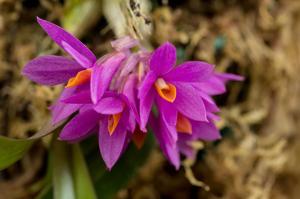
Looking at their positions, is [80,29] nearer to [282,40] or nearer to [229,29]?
[229,29]

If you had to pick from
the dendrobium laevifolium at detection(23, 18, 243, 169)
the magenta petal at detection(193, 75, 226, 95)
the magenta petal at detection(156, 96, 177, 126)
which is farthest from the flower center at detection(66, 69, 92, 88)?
the magenta petal at detection(193, 75, 226, 95)

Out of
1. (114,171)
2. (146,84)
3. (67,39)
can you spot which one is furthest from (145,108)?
(114,171)

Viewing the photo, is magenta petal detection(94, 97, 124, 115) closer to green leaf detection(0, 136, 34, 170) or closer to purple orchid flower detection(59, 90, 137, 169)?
purple orchid flower detection(59, 90, 137, 169)

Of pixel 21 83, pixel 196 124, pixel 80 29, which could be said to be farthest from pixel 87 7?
pixel 196 124

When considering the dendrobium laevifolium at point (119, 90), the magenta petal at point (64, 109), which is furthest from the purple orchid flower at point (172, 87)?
the magenta petal at point (64, 109)

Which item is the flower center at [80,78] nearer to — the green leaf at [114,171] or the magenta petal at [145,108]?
the magenta petal at [145,108]

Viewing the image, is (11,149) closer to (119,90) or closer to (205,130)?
(119,90)

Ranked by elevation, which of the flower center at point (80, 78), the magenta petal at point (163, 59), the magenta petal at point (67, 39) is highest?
the magenta petal at point (67, 39)
